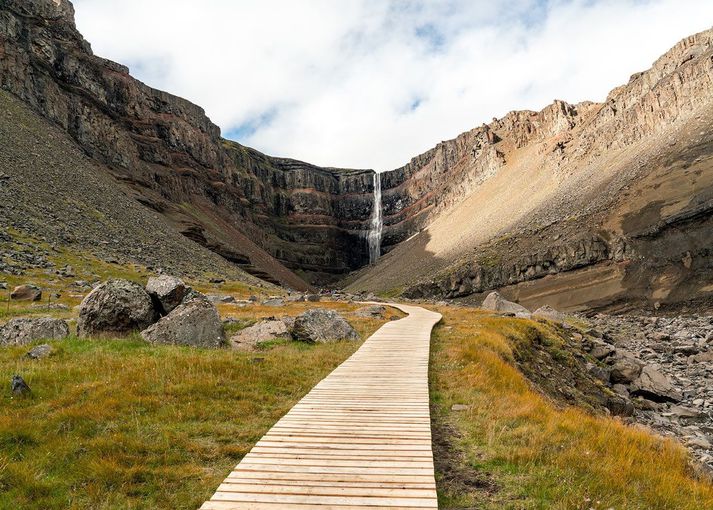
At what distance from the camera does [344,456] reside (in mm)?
6645

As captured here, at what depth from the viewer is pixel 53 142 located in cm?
6831

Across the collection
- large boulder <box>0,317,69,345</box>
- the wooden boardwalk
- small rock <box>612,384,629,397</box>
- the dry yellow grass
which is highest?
large boulder <box>0,317,69,345</box>

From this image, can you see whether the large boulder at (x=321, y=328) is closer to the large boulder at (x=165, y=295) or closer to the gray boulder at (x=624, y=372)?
the large boulder at (x=165, y=295)

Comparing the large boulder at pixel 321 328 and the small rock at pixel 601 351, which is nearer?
the large boulder at pixel 321 328

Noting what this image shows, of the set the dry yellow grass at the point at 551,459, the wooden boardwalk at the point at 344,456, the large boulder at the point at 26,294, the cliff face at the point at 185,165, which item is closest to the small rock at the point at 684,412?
the dry yellow grass at the point at 551,459

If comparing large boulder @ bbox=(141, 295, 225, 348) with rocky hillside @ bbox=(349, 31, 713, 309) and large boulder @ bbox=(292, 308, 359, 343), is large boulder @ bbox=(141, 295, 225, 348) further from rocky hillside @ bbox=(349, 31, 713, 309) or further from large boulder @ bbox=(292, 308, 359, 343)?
rocky hillside @ bbox=(349, 31, 713, 309)

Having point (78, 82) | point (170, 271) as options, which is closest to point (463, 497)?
point (170, 271)

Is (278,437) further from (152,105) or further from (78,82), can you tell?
(152,105)

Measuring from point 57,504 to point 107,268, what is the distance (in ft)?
141

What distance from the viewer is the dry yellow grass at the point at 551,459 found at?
596cm

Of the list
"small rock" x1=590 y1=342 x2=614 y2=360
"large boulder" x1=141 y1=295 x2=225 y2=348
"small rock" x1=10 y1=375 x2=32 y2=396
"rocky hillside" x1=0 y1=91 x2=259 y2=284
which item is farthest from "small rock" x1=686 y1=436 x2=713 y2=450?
"rocky hillside" x1=0 y1=91 x2=259 y2=284

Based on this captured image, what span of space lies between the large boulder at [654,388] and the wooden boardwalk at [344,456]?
16.9m

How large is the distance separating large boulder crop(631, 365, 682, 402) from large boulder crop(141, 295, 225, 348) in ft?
68.7

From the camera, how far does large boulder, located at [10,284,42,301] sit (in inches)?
1004
